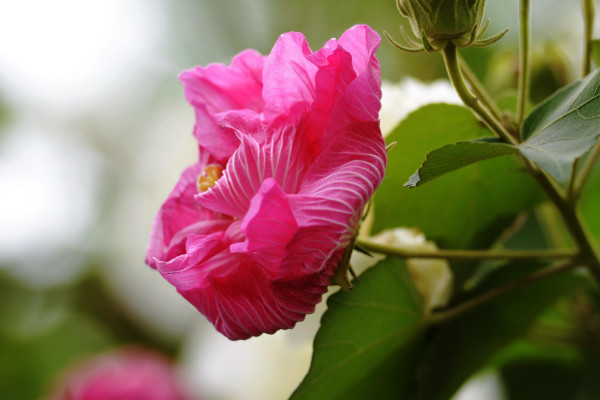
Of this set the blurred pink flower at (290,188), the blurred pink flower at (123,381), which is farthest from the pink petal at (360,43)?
the blurred pink flower at (123,381)

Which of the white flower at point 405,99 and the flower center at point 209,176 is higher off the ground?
the flower center at point 209,176

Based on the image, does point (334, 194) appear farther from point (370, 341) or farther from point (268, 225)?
point (370, 341)

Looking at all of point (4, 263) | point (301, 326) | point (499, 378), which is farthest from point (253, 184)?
point (4, 263)

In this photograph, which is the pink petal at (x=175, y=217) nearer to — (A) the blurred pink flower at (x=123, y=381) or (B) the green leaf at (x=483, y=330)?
(B) the green leaf at (x=483, y=330)

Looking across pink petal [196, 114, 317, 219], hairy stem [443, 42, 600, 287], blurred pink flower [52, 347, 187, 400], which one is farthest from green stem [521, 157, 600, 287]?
blurred pink flower [52, 347, 187, 400]

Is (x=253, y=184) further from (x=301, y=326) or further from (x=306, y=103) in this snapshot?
(x=301, y=326)

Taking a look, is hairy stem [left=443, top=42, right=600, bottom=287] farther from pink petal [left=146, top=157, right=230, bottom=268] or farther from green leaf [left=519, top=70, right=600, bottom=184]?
pink petal [left=146, top=157, right=230, bottom=268]
